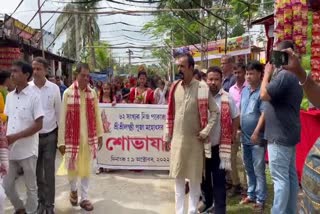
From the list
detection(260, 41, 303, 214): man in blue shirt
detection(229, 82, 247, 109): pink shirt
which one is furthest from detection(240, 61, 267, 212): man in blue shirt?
detection(260, 41, 303, 214): man in blue shirt

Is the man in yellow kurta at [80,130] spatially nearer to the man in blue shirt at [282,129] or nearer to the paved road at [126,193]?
the paved road at [126,193]

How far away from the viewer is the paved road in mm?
5422

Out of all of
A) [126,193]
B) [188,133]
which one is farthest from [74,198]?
[188,133]

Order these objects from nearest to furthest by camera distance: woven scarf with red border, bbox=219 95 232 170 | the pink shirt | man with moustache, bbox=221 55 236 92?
1. woven scarf with red border, bbox=219 95 232 170
2. the pink shirt
3. man with moustache, bbox=221 55 236 92

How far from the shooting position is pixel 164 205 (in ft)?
18.3

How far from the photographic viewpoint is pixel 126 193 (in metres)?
6.12

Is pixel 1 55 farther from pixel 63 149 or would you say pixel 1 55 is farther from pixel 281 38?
pixel 281 38

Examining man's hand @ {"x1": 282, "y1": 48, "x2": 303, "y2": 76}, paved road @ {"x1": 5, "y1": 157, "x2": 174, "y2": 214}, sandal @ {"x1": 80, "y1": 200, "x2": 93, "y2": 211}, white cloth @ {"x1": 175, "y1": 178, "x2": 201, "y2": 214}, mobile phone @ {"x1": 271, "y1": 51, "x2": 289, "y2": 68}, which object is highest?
mobile phone @ {"x1": 271, "y1": 51, "x2": 289, "y2": 68}

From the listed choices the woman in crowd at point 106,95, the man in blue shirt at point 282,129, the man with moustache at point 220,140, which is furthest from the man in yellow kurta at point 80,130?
the woman in crowd at point 106,95

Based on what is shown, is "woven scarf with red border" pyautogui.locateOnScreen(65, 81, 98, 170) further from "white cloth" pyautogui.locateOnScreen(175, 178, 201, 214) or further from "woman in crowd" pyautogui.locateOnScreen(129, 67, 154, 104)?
"woman in crowd" pyautogui.locateOnScreen(129, 67, 154, 104)

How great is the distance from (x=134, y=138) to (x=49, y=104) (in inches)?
98.6

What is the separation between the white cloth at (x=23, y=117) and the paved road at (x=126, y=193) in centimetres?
112

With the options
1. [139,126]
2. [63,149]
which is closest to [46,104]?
[63,149]

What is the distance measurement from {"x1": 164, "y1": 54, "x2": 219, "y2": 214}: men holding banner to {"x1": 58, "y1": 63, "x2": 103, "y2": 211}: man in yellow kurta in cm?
125
